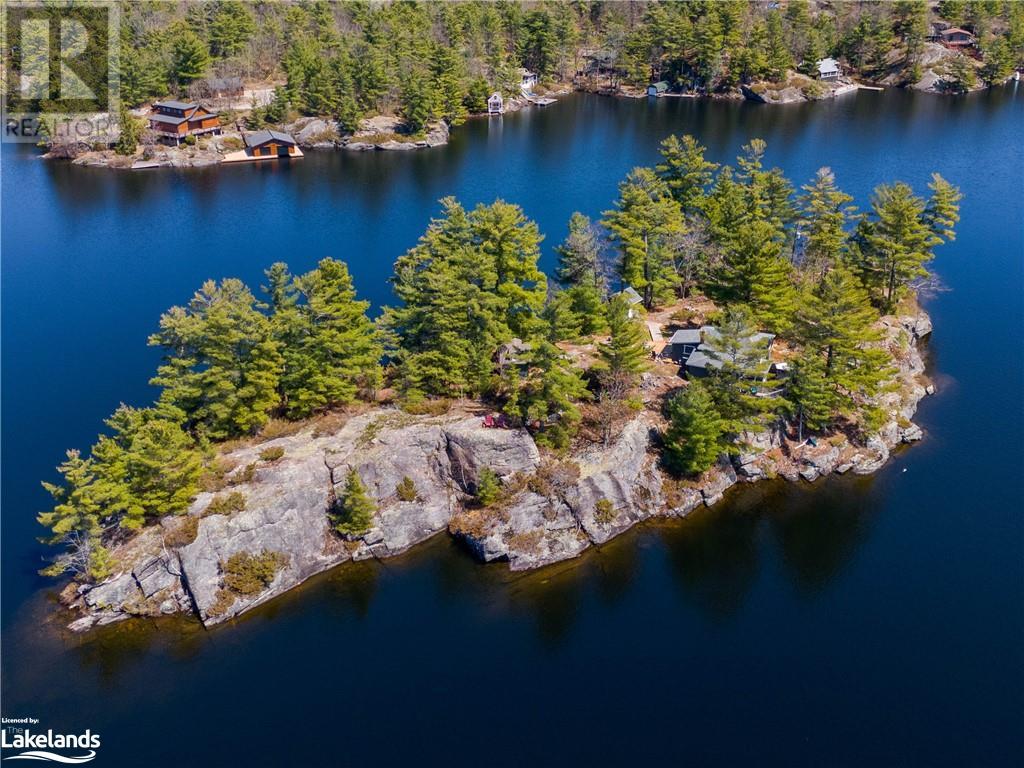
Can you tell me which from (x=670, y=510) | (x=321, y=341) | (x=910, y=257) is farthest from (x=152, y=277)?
(x=910, y=257)

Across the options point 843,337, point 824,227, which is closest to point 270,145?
point 824,227

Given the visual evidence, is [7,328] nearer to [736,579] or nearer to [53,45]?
[736,579]

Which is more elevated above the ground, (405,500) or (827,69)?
(827,69)

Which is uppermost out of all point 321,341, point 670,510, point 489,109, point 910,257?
point 489,109

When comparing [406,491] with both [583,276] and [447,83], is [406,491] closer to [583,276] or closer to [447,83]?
[583,276]

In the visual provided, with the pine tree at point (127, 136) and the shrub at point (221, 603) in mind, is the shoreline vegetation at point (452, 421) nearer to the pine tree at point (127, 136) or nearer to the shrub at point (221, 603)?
A: the shrub at point (221, 603)

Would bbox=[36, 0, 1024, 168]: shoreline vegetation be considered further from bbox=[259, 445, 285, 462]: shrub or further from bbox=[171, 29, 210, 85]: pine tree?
bbox=[259, 445, 285, 462]: shrub
